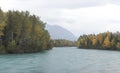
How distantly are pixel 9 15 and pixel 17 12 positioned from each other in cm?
563

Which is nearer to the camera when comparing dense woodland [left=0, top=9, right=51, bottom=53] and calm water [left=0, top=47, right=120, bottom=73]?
calm water [left=0, top=47, right=120, bottom=73]

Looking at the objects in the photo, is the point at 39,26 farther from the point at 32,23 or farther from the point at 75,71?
the point at 75,71

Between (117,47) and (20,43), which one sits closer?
(20,43)

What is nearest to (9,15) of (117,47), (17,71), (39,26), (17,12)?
(17,12)

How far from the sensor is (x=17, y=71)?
5441 centimetres

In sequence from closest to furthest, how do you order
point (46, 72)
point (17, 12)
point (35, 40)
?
point (46, 72)
point (17, 12)
point (35, 40)

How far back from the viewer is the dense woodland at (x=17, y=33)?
11488 centimetres

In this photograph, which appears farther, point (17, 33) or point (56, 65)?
point (17, 33)

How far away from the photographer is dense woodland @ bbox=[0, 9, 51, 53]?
377 ft

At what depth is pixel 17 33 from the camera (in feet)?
404

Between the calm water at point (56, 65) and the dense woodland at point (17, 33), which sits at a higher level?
the dense woodland at point (17, 33)

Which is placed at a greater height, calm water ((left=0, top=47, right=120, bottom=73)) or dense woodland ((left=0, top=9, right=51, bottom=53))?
dense woodland ((left=0, top=9, right=51, bottom=53))

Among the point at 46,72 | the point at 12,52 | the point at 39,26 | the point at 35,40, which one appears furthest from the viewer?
the point at 39,26

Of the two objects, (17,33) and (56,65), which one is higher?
(17,33)
